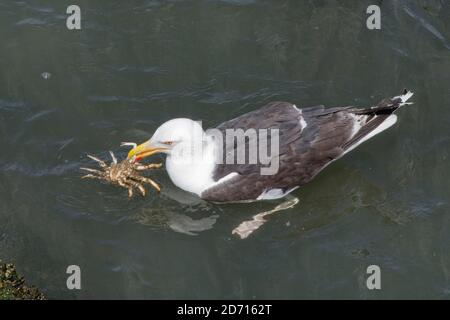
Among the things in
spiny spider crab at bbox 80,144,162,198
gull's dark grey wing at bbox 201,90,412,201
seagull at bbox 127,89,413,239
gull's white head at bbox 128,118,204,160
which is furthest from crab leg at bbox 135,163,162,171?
gull's dark grey wing at bbox 201,90,412,201

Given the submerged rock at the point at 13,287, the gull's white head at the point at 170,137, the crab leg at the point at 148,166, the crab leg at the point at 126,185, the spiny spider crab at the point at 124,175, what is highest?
the gull's white head at the point at 170,137

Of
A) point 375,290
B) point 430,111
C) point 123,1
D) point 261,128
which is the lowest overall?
point 375,290

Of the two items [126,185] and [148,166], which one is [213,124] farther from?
[126,185]

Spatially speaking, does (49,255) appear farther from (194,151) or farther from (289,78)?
(289,78)

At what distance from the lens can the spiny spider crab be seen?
1001 centimetres

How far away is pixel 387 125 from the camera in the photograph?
10.5 m

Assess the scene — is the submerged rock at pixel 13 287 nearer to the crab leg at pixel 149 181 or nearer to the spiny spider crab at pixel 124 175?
the spiny spider crab at pixel 124 175

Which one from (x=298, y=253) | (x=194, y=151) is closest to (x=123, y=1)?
(x=194, y=151)

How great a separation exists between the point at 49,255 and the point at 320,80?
4889 mm

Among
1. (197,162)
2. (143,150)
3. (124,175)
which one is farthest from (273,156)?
(124,175)

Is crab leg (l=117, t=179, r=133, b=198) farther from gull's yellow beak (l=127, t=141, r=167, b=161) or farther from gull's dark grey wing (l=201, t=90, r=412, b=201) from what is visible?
gull's dark grey wing (l=201, t=90, r=412, b=201)

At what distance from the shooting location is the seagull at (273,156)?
9711 mm

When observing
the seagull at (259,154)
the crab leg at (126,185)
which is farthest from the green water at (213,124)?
the seagull at (259,154)

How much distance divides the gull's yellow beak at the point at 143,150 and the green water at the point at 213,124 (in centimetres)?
68
